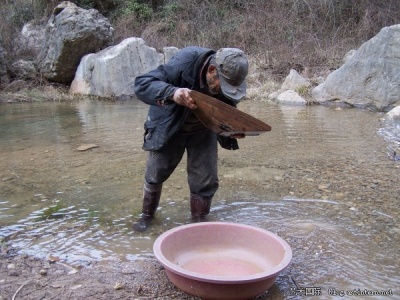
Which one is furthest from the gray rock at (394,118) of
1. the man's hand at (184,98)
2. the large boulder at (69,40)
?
the large boulder at (69,40)

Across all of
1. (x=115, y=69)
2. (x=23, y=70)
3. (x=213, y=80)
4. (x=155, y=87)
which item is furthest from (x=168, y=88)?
(x=23, y=70)

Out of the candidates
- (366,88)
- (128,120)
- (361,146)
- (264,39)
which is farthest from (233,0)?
(361,146)

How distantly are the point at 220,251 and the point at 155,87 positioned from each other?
1064mm

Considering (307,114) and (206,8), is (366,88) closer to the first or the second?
(307,114)

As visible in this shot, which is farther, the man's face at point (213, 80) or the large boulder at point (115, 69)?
the large boulder at point (115, 69)

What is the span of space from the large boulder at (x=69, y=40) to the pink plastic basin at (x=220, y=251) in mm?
10985

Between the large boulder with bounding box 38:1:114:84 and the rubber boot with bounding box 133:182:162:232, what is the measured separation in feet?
33.7

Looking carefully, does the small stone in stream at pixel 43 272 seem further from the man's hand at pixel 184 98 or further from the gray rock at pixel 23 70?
the gray rock at pixel 23 70

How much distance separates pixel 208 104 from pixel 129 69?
988 cm

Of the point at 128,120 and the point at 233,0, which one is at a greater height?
the point at 233,0

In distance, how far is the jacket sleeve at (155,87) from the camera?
265 centimetres

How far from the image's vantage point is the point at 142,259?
2891 mm

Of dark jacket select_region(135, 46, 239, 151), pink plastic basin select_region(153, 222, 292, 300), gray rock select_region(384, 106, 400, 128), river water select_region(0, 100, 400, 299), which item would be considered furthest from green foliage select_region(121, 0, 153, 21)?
pink plastic basin select_region(153, 222, 292, 300)

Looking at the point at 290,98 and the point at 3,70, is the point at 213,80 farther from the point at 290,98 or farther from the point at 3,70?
the point at 3,70
